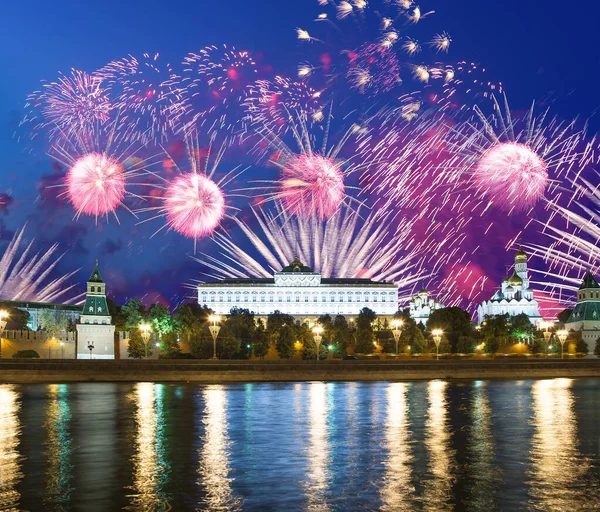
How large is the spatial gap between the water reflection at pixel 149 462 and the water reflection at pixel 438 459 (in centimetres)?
517

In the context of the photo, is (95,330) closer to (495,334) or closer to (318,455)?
(495,334)

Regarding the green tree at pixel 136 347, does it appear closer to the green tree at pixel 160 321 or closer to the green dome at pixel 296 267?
the green tree at pixel 160 321

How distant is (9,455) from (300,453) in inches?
294

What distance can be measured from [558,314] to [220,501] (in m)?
126

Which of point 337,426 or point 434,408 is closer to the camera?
point 337,426

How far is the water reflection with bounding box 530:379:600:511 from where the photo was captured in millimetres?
14898

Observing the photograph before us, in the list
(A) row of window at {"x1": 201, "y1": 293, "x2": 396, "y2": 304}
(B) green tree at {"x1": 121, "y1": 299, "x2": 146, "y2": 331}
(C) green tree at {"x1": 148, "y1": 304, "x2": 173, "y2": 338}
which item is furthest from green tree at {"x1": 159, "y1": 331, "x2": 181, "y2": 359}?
(A) row of window at {"x1": 201, "y1": 293, "x2": 396, "y2": 304}

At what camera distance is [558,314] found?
132750 millimetres

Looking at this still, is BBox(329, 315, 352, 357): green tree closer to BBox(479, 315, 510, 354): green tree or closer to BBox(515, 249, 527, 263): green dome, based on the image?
BBox(479, 315, 510, 354): green tree

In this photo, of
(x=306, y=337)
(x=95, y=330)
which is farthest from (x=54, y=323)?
(x=306, y=337)

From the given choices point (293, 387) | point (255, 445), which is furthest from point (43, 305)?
point (255, 445)

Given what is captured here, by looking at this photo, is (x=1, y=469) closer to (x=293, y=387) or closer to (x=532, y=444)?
(x=532, y=444)

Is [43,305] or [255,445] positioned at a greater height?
[43,305]

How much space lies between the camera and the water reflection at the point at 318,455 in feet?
50.2
